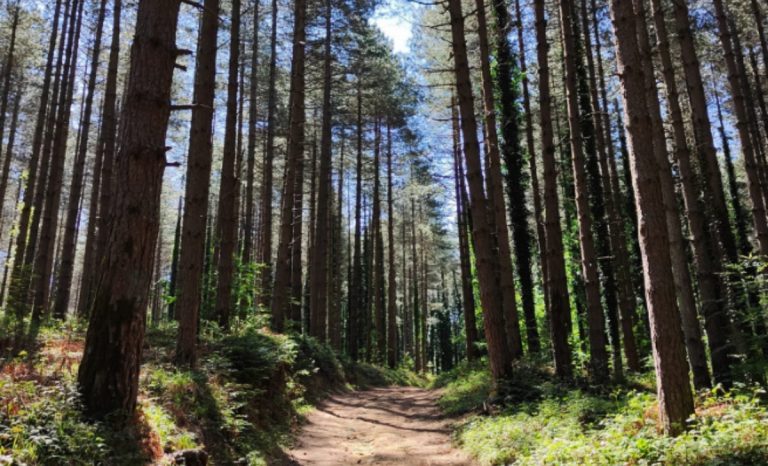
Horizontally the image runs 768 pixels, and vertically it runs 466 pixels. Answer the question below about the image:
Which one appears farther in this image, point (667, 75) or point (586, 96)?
point (586, 96)

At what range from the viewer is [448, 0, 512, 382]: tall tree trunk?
9.60m

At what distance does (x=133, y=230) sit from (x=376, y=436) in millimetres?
6253

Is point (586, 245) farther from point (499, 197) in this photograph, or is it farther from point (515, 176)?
point (515, 176)

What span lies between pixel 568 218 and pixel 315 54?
11064mm

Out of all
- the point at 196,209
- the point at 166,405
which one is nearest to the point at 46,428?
the point at 166,405

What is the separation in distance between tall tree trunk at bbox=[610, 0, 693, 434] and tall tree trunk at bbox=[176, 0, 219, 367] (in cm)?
550

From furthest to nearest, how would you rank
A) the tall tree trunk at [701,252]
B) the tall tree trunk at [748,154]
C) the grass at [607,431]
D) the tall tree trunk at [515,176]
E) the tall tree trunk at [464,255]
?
the tall tree trunk at [464,255] → the tall tree trunk at [515,176] → the tall tree trunk at [748,154] → the tall tree trunk at [701,252] → the grass at [607,431]

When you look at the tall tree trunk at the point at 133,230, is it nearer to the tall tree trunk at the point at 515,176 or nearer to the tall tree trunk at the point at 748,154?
the tall tree trunk at the point at 748,154

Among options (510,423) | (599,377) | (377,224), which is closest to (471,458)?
(510,423)

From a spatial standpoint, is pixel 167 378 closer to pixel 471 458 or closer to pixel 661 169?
pixel 471 458

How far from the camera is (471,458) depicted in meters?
7.11

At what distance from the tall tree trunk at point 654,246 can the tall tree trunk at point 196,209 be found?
5.50 meters

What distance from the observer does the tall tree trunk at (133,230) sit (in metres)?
4.89

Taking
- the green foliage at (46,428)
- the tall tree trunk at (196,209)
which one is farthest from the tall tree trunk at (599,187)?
the green foliage at (46,428)
